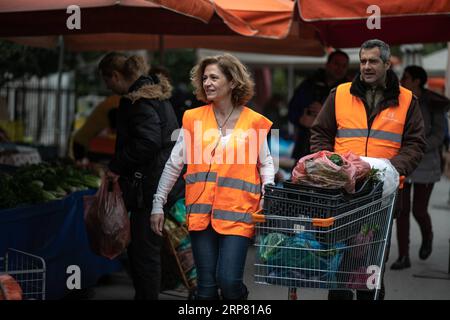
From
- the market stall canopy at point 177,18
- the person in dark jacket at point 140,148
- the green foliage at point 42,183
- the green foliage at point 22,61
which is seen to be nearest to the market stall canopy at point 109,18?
the market stall canopy at point 177,18

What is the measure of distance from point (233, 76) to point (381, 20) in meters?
2.95

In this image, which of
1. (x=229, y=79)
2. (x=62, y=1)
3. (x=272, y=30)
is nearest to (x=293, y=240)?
(x=229, y=79)

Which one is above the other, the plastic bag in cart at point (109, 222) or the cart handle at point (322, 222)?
the cart handle at point (322, 222)

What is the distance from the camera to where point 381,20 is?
7473 millimetres

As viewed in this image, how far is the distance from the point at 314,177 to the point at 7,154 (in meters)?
5.32

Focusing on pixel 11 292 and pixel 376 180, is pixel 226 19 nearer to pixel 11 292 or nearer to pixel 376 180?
pixel 376 180

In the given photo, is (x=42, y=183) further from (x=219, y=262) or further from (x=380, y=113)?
(x=380, y=113)

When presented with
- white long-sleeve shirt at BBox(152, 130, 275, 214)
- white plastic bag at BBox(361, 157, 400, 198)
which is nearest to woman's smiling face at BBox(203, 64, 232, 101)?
white long-sleeve shirt at BBox(152, 130, 275, 214)

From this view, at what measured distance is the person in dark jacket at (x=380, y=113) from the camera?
521 centimetres

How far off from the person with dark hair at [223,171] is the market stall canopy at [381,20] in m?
1.91

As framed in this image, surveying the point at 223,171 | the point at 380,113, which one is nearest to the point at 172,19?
the point at 380,113

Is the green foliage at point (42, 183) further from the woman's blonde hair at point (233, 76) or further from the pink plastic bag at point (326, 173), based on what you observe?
the pink plastic bag at point (326, 173)

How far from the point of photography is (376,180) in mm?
4746

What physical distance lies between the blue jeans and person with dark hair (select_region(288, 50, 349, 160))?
401cm
